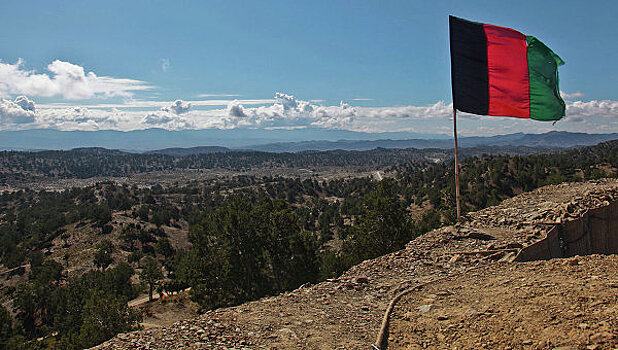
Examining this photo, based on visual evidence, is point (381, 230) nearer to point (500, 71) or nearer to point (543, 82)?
point (500, 71)

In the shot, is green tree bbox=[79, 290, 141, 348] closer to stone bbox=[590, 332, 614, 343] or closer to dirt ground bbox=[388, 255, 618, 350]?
dirt ground bbox=[388, 255, 618, 350]

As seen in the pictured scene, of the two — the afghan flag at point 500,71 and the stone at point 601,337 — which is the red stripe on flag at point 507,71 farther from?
the stone at point 601,337

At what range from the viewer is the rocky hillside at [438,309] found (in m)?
6.97

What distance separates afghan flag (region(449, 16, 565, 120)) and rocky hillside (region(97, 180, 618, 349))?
4.81 m

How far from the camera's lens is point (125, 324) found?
24.8m

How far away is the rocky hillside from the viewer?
6.97 meters

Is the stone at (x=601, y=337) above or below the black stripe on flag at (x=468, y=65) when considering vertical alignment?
below

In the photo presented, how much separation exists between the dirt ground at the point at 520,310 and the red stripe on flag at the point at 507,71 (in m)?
6.29

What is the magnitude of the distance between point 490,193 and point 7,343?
71795mm

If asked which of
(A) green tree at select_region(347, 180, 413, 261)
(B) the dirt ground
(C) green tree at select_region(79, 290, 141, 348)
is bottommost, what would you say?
(C) green tree at select_region(79, 290, 141, 348)

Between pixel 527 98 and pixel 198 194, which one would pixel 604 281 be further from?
pixel 198 194

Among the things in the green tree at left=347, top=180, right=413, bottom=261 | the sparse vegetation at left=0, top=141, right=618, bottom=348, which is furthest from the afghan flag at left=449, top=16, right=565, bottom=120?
the green tree at left=347, top=180, right=413, bottom=261

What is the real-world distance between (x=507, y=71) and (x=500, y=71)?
0.80ft


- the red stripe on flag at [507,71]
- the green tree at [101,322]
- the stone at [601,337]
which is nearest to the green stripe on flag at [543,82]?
the red stripe on flag at [507,71]
